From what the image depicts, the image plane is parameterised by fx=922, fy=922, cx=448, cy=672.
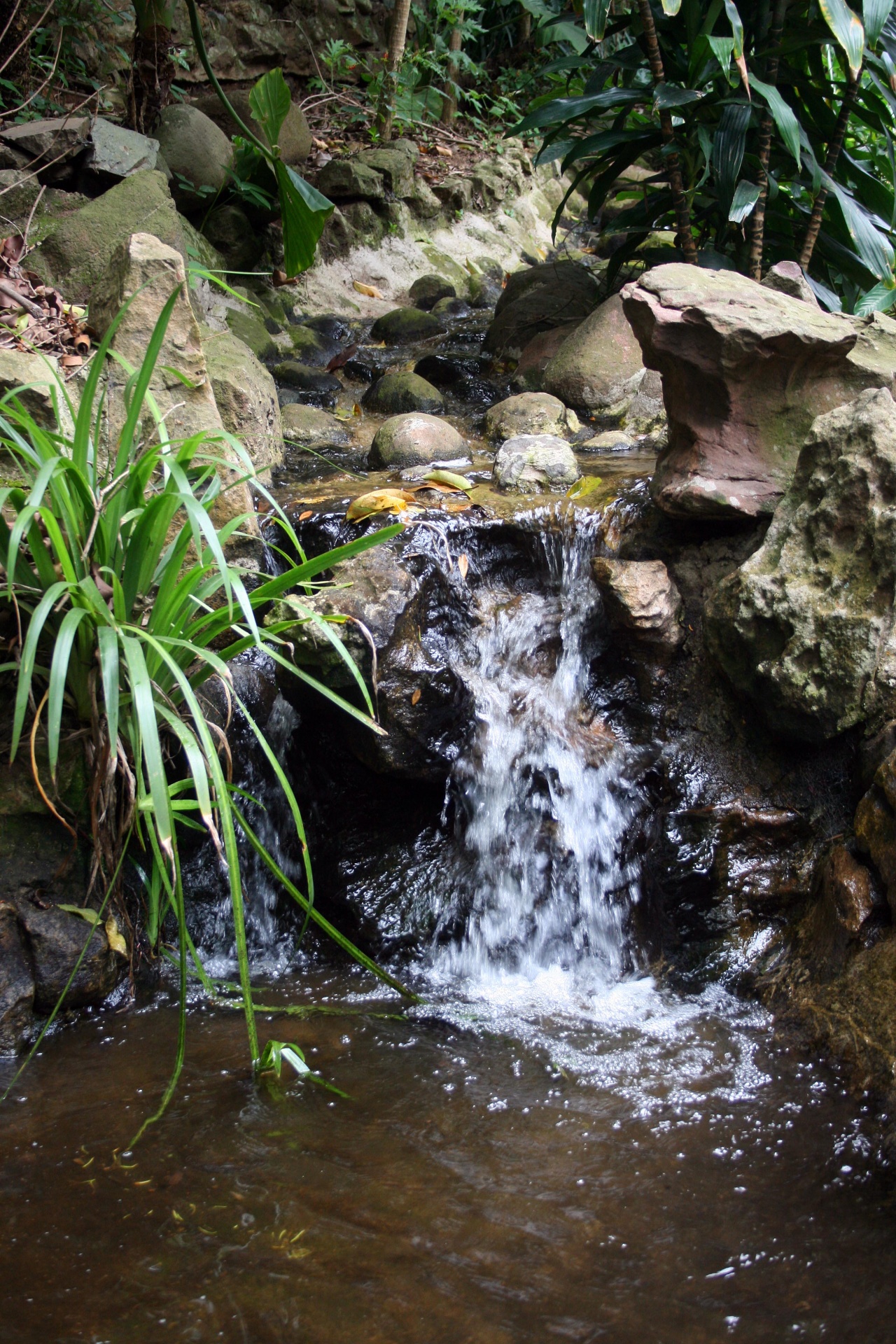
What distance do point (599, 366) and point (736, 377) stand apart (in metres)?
2.21

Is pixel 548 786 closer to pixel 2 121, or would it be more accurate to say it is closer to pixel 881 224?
pixel 881 224

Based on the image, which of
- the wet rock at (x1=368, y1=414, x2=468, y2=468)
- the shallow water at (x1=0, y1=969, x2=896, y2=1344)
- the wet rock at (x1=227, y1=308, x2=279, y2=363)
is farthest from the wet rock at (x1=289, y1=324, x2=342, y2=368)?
the shallow water at (x1=0, y1=969, x2=896, y2=1344)

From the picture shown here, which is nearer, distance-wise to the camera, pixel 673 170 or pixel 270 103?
pixel 673 170

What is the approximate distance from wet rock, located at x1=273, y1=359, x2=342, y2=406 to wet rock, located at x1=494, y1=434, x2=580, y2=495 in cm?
199

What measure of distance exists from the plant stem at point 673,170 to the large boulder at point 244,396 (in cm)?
221

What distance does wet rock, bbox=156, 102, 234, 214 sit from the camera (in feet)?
20.8

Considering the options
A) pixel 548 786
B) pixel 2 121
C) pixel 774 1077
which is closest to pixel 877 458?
pixel 548 786

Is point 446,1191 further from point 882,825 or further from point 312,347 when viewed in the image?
point 312,347

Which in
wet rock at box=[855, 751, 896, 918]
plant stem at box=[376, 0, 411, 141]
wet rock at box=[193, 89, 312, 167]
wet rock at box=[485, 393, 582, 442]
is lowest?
wet rock at box=[855, 751, 896, 918]

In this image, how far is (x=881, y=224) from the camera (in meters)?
4.82

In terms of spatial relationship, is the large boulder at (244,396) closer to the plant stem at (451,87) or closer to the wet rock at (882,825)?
the wet rock at (882,825)

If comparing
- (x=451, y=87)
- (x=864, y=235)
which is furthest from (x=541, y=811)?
(x=451, y=87)

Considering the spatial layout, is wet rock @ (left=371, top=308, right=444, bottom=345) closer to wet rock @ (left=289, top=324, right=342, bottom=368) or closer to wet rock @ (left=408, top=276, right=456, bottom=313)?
wet rock @ (left=289, top=324, right=342, bottom=368)

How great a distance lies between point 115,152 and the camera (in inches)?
214
